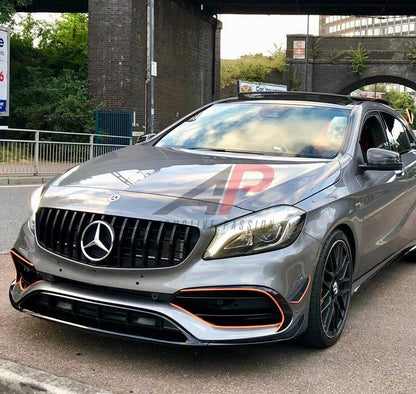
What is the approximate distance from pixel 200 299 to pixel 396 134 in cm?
334

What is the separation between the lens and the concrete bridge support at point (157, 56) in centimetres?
2153

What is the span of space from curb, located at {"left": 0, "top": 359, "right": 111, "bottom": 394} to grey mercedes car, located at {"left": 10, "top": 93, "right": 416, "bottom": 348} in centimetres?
35

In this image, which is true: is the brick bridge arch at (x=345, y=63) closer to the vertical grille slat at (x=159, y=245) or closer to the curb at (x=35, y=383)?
the vertical grille slat at (x=159, y=245)

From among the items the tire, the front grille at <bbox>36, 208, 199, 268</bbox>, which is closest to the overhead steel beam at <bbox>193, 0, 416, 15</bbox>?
the tire

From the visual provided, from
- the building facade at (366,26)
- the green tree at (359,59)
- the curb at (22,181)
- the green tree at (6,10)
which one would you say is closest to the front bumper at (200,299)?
the curb at (22,181)

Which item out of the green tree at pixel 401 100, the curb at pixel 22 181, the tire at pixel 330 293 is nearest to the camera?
the tire at pixel 330 293

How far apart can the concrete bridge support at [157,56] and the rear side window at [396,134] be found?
17104 millimetres

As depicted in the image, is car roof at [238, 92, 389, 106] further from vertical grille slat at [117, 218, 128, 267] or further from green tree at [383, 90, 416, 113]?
green tree at [383, 90, 416, 113]

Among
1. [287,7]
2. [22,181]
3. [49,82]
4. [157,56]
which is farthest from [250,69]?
[22,181]

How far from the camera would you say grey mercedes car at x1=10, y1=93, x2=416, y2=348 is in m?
2.95

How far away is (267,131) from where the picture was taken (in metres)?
4.39

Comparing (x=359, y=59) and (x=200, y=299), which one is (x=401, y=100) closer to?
(x=359, y=59)

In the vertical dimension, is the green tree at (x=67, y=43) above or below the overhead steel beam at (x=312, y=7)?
below

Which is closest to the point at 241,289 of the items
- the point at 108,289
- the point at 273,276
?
the point at 273,276
